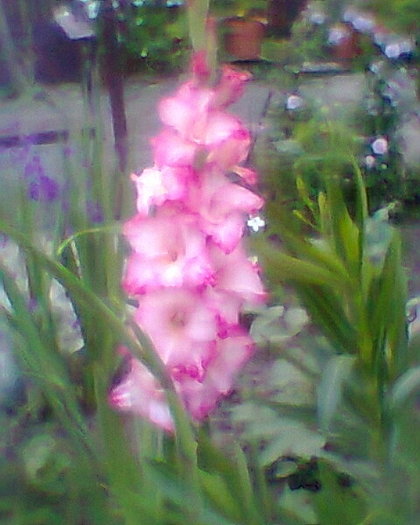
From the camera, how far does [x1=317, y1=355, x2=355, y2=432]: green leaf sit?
81 centimetres

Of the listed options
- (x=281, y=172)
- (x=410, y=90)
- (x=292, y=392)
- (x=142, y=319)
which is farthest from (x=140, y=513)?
(x=410, y=90)

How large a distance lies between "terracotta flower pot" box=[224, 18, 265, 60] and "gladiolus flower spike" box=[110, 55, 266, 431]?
2.56 metres

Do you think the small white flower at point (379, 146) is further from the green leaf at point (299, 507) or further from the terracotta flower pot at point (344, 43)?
the green leaf at point (299, 507)

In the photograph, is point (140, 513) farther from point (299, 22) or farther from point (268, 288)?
point (299, 22)

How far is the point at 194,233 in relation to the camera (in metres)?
0.68

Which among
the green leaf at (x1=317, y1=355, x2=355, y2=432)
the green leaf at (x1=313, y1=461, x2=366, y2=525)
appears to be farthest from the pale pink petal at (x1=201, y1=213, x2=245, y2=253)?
the green leaf at (x1=313, y1=461, x2=366, y2=525)

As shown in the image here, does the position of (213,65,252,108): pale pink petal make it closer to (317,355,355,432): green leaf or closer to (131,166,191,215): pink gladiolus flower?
(131,166,191,215): pink gladiolus flower

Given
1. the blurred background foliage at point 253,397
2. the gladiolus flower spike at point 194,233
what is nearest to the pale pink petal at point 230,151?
the gladiolus flower spike at point 194,233

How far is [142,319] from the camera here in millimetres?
702

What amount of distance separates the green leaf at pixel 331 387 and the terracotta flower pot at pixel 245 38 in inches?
95.0

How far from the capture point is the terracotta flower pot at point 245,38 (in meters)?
3.25

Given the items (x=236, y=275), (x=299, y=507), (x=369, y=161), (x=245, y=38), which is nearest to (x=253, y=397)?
(x=299, y=507)

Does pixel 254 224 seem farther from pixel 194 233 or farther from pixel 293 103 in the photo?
pixel 293 103

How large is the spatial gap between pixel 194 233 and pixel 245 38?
2.73 m
